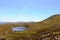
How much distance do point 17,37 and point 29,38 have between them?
7950 mm

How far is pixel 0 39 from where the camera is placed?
94062 millimetres

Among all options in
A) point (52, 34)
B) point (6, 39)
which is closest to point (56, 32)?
point (52, 34)

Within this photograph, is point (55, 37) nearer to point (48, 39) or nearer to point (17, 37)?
point (48, 39)

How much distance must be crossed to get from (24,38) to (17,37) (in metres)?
4.61

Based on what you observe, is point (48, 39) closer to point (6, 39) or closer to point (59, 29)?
point (59, 29)

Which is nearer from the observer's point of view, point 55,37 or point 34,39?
point 55,37

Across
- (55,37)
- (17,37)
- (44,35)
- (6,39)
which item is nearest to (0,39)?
(6,39)

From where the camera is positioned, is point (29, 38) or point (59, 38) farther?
point (29, 38)

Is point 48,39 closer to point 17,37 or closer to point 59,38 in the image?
point 59,38

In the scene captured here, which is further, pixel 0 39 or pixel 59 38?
pixel 0 39

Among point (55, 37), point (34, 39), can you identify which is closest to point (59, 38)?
point (55, 37)

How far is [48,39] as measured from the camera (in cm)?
8644

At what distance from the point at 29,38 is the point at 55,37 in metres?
16.6

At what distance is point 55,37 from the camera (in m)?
85.8
